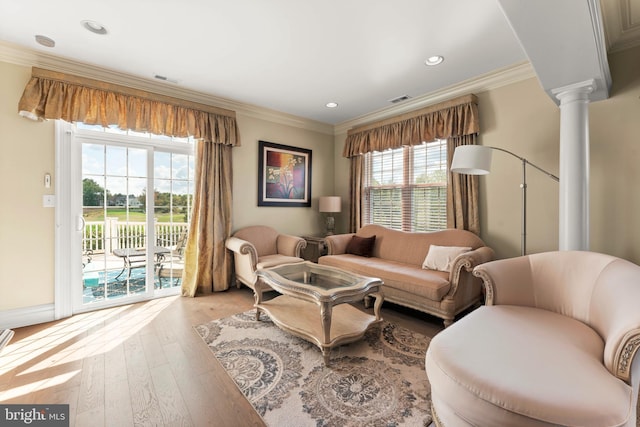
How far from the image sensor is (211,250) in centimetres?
359

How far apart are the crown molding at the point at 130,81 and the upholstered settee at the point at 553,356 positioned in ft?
12.3

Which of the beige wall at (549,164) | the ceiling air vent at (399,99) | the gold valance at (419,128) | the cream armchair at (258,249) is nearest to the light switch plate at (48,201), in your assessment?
the cream armchair at (258,249)

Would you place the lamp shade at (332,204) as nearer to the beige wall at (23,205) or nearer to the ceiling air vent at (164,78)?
the ceiling air vent at (164,78)

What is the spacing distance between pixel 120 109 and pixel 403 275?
11.6 ft

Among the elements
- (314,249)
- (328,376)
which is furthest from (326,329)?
(314,249)

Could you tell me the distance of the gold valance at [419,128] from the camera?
123 inches

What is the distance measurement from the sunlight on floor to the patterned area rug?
0.72 metres

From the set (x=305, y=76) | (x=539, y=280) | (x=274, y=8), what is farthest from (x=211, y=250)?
(x=539, y=280)

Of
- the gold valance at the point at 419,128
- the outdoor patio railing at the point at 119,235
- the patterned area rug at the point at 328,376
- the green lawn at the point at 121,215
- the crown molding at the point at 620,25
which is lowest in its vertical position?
the patterned area rug at the point at 328,376

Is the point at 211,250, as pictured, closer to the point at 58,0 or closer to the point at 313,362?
the point at 313,362

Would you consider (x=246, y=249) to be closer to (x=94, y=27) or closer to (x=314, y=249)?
(x=314, y=249)

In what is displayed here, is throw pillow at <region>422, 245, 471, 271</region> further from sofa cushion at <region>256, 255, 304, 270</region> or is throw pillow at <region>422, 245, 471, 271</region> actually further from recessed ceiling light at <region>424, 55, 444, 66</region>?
recessed ceiling light at <region>424, 55, 444, 66</region>

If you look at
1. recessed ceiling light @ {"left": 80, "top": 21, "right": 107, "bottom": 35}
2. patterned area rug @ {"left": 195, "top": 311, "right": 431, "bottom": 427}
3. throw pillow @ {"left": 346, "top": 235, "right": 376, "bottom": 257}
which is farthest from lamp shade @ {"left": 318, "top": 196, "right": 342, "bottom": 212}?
recessed ceiling light @ {"left": 80, "top": 21, "right": 107, "bottom": 35}

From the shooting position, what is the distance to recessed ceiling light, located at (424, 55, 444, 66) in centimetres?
263
